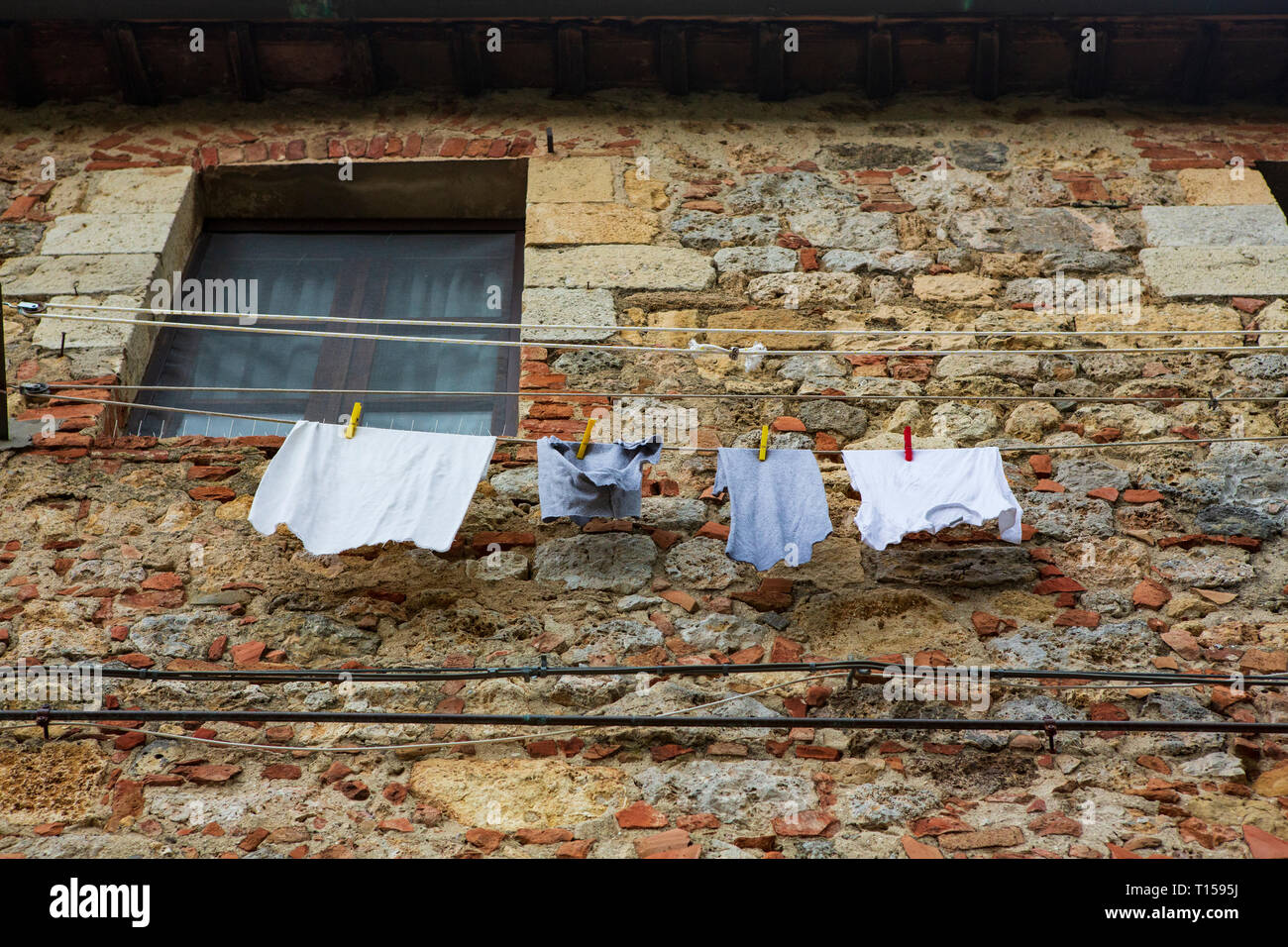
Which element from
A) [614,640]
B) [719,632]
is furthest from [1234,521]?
[614,640]

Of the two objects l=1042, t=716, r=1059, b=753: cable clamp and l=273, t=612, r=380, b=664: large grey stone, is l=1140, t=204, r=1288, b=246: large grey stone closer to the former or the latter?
l=1042, t=716, r=1059, b=753: cable clamp

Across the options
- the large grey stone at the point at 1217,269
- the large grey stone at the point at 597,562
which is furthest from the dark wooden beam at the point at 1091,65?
the large grey stone at the point at 597,562

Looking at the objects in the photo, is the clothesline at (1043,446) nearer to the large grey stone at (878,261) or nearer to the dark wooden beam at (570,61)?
the large grey stone at (878,261)

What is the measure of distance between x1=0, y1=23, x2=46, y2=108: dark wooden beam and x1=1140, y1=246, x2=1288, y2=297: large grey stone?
15.3ft

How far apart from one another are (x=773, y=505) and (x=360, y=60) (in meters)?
2.97

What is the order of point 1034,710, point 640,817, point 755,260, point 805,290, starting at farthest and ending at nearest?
point 755,260 → point 805,290 → point 1034,710 → point 640,817

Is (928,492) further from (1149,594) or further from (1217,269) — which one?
(1217,269)

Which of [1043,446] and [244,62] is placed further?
[244,62]

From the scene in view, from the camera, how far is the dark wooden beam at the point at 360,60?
527 centimetres

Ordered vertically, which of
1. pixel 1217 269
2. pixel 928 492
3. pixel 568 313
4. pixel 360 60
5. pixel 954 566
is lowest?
pixel 954 566

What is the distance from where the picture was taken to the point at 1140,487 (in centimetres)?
412

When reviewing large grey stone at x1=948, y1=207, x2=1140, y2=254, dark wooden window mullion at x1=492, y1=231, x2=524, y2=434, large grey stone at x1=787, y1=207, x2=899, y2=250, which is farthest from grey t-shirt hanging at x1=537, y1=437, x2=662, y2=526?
large grey stone at x1=948, y1=207, x2=1140, y2=254

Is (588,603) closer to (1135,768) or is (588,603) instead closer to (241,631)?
(241,631)

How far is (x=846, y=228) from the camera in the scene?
16.1ft
